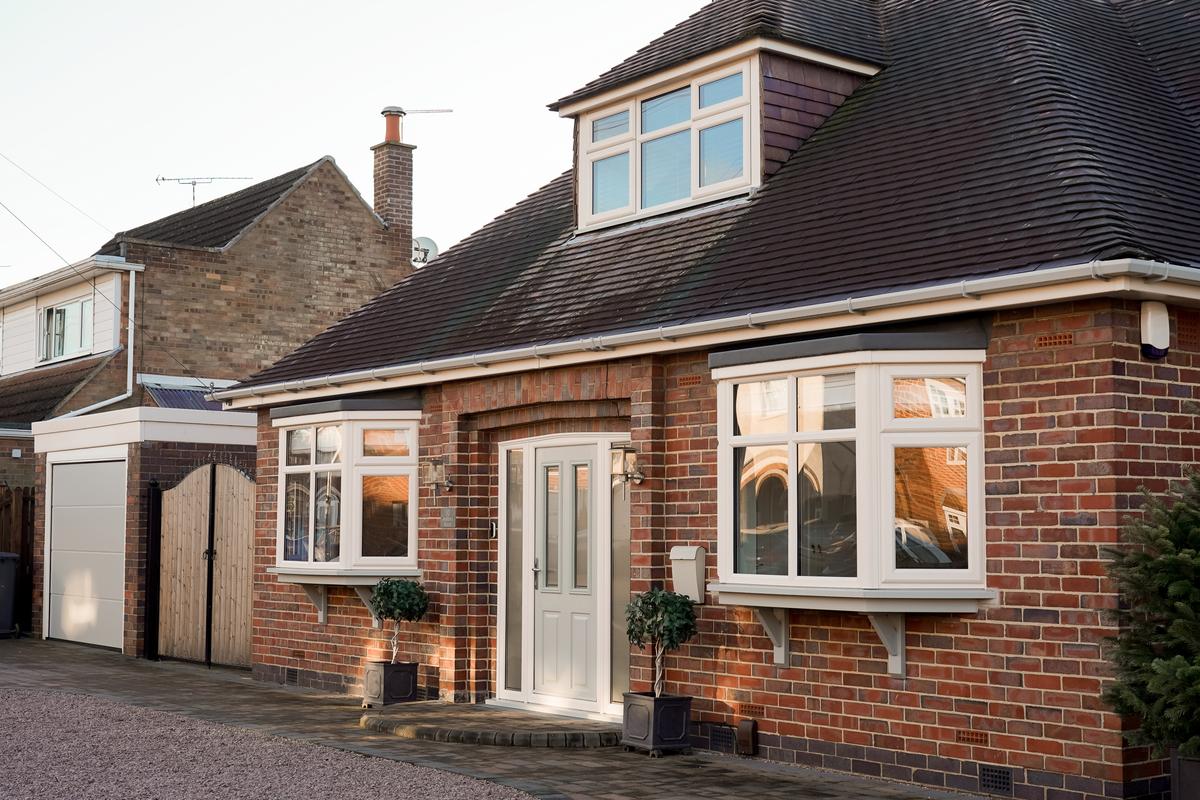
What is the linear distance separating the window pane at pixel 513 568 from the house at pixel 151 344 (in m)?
5.95

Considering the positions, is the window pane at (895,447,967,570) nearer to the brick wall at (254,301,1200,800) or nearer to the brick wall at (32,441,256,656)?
the brick wall at (254,301,1200,800)

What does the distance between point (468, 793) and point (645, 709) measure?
81.9 inches

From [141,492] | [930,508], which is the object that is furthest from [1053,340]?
[141,492]

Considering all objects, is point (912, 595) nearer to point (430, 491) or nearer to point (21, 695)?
point (430, 491)

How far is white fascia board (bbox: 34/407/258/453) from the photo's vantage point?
1730cm

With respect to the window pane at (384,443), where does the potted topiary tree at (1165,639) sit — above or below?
below

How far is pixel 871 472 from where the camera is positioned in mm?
8961

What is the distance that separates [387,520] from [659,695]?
4169mm

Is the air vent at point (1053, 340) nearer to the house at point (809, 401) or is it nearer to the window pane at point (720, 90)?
the house at point (809, 401)

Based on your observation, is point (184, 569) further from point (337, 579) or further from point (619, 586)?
point (619, 586)

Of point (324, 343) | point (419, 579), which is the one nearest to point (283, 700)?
point (419, 579)

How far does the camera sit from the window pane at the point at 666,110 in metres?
12.8

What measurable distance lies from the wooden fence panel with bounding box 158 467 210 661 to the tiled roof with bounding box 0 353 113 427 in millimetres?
Answer: 6629

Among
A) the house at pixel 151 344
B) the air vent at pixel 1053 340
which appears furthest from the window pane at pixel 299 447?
the air vent at pixel 1053 340
